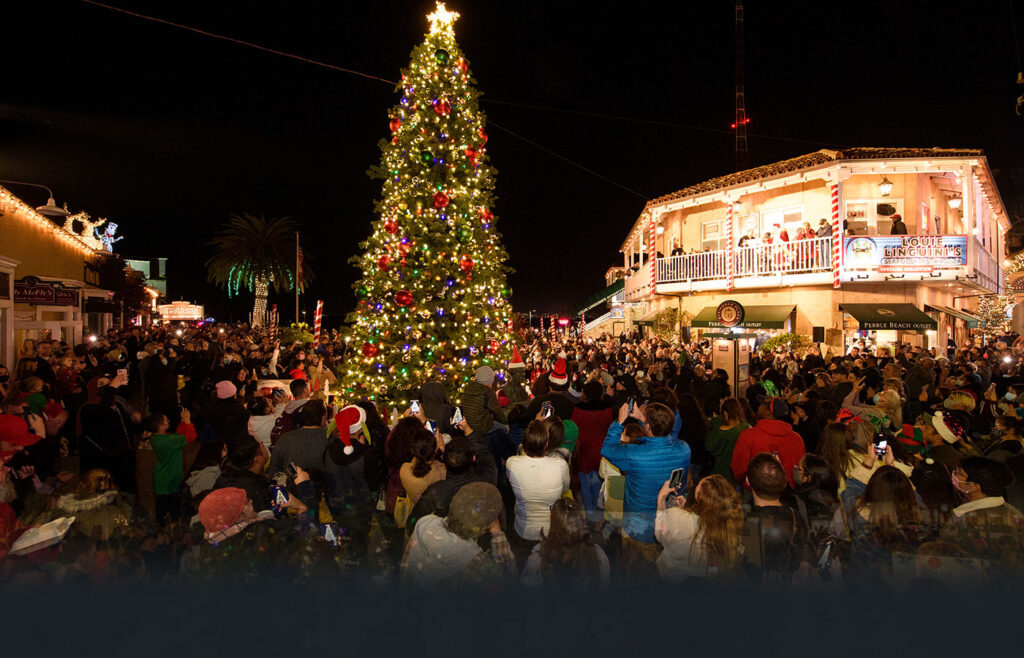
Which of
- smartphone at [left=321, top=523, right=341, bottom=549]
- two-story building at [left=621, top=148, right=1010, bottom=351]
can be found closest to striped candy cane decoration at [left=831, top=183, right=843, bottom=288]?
two-story building at [left=621, top=148, right=1010, bottom=351]

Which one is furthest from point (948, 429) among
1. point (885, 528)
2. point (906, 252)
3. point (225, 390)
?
point (906, 252)

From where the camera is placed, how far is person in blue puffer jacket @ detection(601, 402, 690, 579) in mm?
3971

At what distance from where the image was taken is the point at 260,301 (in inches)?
1407

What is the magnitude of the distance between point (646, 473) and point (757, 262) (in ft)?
57.8

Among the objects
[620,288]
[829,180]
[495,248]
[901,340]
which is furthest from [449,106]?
[620,288]

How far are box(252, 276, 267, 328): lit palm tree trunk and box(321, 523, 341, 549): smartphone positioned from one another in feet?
112

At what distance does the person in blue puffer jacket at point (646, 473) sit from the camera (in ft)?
13.0

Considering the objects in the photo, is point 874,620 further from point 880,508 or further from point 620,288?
point 620,288

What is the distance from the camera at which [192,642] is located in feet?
9.80

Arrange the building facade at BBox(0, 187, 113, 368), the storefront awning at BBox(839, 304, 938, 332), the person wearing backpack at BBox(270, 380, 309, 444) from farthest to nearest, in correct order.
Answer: the storefront awning at BBox(839, 304, 938, 332) < the building facade at BBox(0, 187, 113, 368) < the person wearing backpack at BBox(270, 380, 309, 444)

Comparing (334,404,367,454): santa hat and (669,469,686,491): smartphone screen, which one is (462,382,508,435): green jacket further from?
(669,469,686,491): smartphone screen

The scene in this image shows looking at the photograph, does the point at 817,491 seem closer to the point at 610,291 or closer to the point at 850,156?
the point at 850,156

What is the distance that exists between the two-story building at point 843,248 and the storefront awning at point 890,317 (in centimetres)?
3

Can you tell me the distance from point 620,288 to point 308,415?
34.2 m
